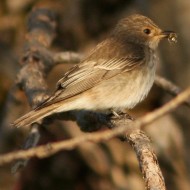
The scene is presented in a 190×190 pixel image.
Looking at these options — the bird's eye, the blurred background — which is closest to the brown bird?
the bird's eye

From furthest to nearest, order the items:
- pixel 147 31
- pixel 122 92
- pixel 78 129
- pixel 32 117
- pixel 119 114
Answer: pixel 78 129 → pixel 147 31 → pixel 122 92 → pixel 119 114 → pixel 32 117

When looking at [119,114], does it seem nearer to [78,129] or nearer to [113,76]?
[113,76]

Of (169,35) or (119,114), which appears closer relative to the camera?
(119,114)

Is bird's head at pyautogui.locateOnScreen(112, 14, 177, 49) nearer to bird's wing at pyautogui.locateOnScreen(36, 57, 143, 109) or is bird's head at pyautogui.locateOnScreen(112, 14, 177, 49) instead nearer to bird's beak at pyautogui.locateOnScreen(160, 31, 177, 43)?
bird's beak at pyautogui.locateOnScreen(160, 31, 177, 43)

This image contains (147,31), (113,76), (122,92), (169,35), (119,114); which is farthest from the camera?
(147,31)

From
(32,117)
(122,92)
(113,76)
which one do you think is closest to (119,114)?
(122,92)

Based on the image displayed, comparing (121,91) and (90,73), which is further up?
(90,73)

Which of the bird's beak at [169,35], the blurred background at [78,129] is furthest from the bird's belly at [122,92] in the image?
the blurred background at [78,129]

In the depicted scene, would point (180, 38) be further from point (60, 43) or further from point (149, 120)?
point (149, 120)
